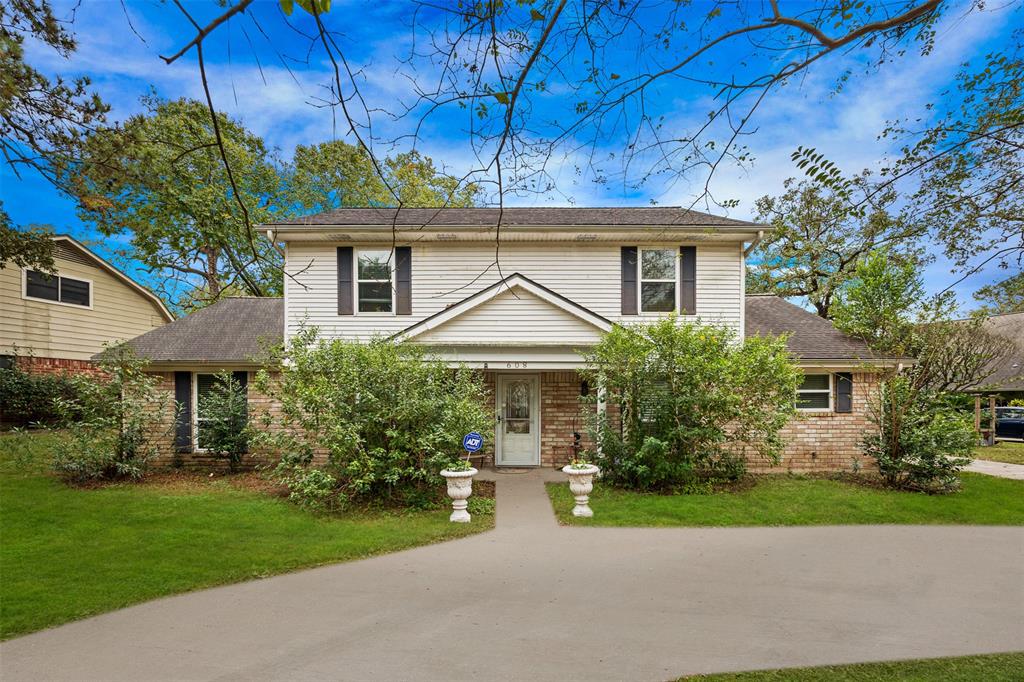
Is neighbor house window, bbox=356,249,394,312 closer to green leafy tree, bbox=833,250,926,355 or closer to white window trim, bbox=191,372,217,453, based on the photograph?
white window trim, bbox=191,372,217,453

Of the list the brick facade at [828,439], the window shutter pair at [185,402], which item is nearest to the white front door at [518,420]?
the brick facade at [828,439]

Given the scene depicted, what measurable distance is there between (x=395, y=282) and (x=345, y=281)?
3.80 ft

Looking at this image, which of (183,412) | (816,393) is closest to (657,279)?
(816,393)

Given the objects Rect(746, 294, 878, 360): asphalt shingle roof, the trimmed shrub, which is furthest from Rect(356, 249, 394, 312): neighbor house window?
Rect(746, 294, 878, 360): asphalt shingle roof

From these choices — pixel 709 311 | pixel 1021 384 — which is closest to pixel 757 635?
pixel 709 311

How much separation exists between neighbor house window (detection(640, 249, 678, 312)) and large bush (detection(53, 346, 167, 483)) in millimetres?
10967

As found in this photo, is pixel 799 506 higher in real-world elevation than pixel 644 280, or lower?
lower

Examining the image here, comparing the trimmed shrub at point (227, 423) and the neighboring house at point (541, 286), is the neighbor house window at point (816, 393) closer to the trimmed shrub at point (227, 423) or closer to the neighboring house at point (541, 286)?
the neighboring house at point (541, 286)

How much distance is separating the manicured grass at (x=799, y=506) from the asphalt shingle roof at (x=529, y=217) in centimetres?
559

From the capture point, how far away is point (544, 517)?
774 cm

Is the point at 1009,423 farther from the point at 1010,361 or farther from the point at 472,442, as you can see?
the point at 472,442

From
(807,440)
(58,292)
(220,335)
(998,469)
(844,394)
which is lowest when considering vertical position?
(998,469)

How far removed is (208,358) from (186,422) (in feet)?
5.57

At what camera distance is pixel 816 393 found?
454 inches
